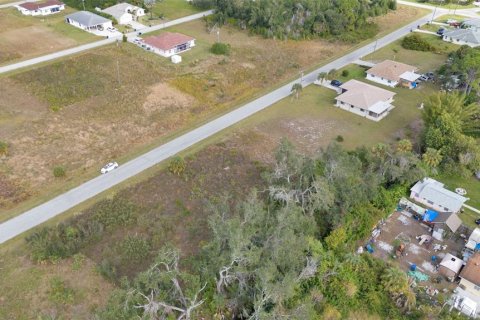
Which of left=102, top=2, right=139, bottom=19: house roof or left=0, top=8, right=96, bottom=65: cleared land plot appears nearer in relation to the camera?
left=0, top=8, right=96, bottom=65: cleared land plot

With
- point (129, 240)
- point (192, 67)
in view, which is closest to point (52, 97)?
point (192, 67)

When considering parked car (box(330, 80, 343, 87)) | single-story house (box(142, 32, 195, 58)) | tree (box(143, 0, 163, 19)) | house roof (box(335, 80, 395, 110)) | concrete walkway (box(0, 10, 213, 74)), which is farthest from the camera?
tree (box(143, 0, 163, 19))

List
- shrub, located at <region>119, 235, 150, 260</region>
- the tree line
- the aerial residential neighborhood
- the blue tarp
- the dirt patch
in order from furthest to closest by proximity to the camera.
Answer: the tree line → the dirt patch → the blue tarp → shrub, located at <region>119, 235, 150, 260</region> → the aerial residential neighborhood

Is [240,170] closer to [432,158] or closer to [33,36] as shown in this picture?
[432,158]

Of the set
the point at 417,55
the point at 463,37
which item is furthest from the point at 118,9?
the point at 463,37

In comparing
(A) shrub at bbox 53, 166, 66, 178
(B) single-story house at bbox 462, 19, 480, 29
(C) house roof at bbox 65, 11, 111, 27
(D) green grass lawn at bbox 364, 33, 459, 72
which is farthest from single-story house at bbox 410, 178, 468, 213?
(C) house roof at bbox 65, 11, 111, 27

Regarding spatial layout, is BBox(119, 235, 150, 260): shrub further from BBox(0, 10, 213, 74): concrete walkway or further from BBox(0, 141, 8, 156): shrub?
BBox(0, 10, 213, 74): concrete walkway

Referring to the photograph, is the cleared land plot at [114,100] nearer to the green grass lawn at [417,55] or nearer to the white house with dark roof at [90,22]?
the green grass lawn at [417,55]

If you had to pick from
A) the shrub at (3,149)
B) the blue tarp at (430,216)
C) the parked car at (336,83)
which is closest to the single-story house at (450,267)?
the blue tarp at (430,216)
